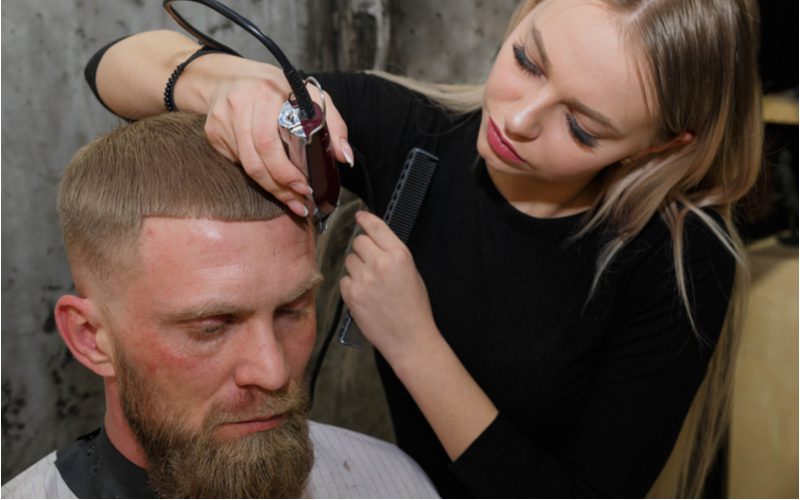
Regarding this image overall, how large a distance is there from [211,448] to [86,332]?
23 cm

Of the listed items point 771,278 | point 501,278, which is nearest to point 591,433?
point 501,278

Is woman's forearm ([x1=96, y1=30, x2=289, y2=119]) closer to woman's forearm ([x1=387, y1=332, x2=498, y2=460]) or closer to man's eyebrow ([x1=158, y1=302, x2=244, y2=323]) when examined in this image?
man's eyebrow ([x1=158, y1=302, x2=244, y2=323])

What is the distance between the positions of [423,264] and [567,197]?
10.2 inches

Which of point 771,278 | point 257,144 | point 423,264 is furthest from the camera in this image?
point 771,278

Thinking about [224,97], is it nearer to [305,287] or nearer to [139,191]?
[139,191]

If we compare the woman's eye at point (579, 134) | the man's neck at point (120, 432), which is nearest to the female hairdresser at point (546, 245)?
the woman's eye at point (579, 134)

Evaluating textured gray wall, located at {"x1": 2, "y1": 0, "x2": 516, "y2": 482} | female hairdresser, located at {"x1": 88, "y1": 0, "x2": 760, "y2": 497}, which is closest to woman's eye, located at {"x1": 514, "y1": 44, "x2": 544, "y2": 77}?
female hairdresser, located at {"x1": 88, "y1": 0, "x2": 760, "y2": 497}

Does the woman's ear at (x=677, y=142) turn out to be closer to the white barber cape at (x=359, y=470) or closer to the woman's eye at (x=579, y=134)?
the woman's eye at (x=579, y=134)

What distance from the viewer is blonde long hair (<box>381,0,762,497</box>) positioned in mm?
1122

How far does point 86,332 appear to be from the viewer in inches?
45.4

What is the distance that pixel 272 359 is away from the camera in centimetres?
111

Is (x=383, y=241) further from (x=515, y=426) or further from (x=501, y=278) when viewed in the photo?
(x=515, y=426)

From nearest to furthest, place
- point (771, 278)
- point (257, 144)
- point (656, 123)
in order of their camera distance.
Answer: point (257, 144) → point (656, 123) → point (771, 278)

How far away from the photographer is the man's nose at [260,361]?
110 centimetres
